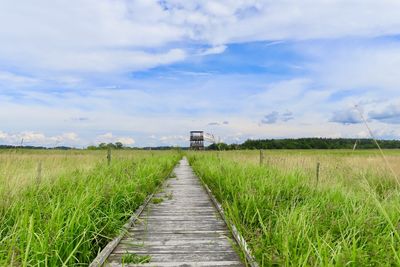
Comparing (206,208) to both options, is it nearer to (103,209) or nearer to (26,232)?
(103,209)

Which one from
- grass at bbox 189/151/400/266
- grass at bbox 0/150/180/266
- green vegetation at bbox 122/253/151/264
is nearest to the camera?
grass at bbox 189/151/400/266

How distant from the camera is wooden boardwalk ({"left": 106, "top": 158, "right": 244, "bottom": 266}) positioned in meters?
4.04

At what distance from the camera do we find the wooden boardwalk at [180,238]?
13.3 feet

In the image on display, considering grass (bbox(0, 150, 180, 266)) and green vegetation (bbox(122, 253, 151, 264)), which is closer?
grass (bbox(0, 150, 180, 266))

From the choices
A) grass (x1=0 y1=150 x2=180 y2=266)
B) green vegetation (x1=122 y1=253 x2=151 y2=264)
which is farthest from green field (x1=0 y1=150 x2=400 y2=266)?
green vegetation (x1=122 y1=253 x2=151 y2=264)

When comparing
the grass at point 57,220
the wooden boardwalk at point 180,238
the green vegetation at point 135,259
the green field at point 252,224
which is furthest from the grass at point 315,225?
the grass at point 57,220

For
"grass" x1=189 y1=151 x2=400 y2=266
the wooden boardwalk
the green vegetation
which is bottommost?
the wooden boardwalk

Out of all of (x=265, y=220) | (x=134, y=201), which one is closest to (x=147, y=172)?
(x=134, y=201)

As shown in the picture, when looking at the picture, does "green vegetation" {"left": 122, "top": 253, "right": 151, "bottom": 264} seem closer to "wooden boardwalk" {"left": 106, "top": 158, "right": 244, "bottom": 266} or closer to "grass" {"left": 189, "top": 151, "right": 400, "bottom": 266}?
"wooden boardwalk" {"left": 106, "top": 158, "right": 244, "bottom": 266}

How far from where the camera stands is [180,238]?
497cm

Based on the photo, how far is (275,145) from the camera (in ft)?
210

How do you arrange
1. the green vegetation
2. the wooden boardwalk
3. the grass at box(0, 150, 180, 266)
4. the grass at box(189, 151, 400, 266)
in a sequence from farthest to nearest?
the wooden boardwalk
the green vegetation
the grass at box(0, 150, 180, 266)
the grass at box(189, 151, 400, 266)

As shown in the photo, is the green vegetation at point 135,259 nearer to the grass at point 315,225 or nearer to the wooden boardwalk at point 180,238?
the wooden boardwalk at point 180,238

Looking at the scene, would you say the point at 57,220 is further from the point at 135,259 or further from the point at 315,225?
the point at 315,225
